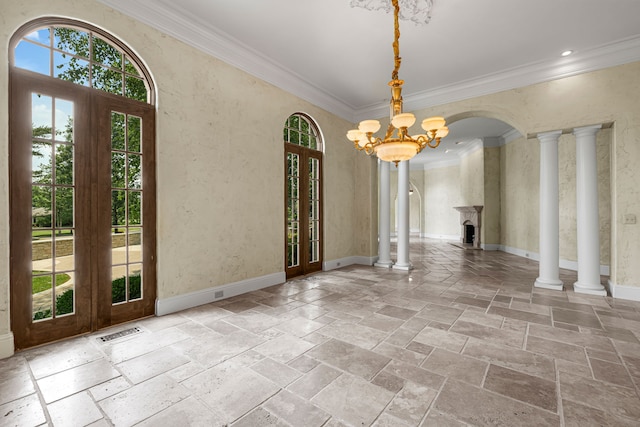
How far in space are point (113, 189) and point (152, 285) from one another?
128 cm

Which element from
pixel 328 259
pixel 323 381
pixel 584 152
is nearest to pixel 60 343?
pixel 323 381

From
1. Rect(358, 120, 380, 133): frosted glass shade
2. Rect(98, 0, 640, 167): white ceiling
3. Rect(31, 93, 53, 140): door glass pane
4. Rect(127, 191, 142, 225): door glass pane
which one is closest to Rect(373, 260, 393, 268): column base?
Rect(98, 0, 640, 167): white ceiling

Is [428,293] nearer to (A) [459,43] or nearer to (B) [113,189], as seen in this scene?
(A) [459,43]

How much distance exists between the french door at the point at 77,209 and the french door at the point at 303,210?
2618 mm

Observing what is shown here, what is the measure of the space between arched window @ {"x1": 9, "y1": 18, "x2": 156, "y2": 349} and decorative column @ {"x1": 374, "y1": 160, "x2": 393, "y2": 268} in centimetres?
516

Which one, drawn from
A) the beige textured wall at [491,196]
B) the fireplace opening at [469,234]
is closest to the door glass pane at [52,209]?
the beige textured wall at [491,196]

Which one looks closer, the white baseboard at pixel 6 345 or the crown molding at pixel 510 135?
the white baseboard at pixel 6 345

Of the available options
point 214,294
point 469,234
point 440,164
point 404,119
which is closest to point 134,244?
point 214,294

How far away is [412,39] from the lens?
434 centimetres

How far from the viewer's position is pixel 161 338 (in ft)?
9.89

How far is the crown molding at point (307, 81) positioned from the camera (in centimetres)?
363

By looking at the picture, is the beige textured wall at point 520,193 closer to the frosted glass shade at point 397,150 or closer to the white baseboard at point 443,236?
the white baseboard at point 443,236

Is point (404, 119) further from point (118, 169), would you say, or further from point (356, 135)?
point (118, 169)

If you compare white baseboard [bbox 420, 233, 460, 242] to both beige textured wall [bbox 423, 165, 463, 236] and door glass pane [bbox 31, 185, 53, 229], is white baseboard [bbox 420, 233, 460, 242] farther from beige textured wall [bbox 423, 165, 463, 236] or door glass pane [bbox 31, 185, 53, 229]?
door glass pane [bbox 31, 185, 53, 229]
